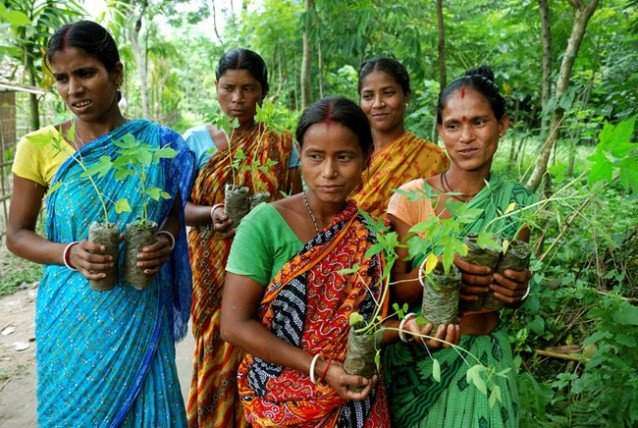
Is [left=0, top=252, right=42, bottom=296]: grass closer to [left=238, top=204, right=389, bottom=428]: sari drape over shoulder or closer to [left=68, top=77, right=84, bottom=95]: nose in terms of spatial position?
[left=68, top=77, right=84, bottom=95]: nose

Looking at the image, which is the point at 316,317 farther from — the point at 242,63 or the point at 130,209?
the point at 242,63

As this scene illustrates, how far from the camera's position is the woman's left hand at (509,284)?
62.6 inches

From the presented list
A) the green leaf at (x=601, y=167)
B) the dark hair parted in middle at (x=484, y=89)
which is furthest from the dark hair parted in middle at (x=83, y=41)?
the green leaf at (x=601, y=167)

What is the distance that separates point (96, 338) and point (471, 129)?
1.59 m

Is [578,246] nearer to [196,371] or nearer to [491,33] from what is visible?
[196,371]

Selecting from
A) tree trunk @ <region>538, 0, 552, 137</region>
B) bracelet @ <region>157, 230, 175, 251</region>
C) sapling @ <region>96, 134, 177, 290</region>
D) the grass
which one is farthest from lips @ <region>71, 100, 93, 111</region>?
the grass

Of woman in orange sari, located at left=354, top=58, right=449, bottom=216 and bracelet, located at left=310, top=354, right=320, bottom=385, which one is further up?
woman in orange sari, located at left=354, top=58, right=449, bottom=216

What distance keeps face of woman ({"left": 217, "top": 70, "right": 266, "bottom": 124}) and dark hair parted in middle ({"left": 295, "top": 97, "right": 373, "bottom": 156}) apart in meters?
1.19

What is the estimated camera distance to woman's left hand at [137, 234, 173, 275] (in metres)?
1.82

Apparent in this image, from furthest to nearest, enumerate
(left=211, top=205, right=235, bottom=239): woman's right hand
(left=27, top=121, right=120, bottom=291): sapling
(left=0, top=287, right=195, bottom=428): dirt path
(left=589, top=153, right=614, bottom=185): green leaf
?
(left=0, top=287, right=195, bottom=428): dirt path → (left=211, top=205, right=235, bottom=239): woman's right hand → (left=27, top=121, right=120, bottom=291): sapling → (left=589, top=153, right=614, bottom=185): green leaf

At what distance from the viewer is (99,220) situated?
1.93 meters

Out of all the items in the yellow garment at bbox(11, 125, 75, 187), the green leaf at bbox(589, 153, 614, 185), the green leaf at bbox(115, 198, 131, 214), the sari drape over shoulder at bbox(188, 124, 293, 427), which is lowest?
the sari drape over shoulder at bbox(188, 124, 293, 427)

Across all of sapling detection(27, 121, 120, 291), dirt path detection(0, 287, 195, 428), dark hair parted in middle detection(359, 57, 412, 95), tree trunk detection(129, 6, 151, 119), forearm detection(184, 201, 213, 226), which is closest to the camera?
sapling detection(27, 121, 120, 291)

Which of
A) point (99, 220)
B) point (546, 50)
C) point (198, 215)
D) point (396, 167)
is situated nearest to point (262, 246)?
point (99, 220)
